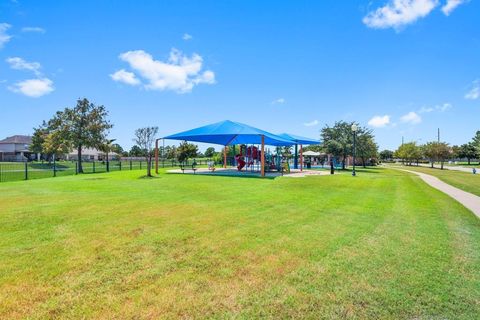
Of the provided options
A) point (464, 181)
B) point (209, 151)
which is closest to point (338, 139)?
point (464, 181)

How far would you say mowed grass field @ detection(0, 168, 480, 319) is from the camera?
9.66 feet

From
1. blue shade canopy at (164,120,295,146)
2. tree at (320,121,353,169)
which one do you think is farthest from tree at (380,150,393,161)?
blue shade canopy at (164,120,295,146)

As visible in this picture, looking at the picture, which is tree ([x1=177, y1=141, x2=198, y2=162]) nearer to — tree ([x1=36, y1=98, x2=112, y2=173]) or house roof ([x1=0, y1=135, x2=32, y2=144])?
tree ([x1=36, y1=98, x2=112, y2=173])

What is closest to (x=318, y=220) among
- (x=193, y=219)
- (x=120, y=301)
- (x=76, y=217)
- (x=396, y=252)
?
(x=396, y=252)

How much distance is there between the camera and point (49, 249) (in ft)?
14.5

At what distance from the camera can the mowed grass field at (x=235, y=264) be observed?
9.66ft

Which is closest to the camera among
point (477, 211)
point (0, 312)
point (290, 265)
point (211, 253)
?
point (0, 312)

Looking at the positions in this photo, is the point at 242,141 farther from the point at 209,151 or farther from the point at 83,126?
the point at 209,151

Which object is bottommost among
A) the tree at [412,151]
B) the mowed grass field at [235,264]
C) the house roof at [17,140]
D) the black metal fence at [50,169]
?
the mowed grass field at [235,264]

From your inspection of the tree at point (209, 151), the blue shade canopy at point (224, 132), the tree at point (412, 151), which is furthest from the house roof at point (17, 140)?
the tree at point (412, 151)

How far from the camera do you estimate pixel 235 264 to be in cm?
397

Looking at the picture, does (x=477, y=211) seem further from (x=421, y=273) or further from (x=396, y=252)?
(x=421, y=273)

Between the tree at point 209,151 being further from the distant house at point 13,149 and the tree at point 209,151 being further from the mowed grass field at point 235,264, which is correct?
the mowed grass field at point 235,264

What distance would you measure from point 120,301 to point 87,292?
44 centimetres
